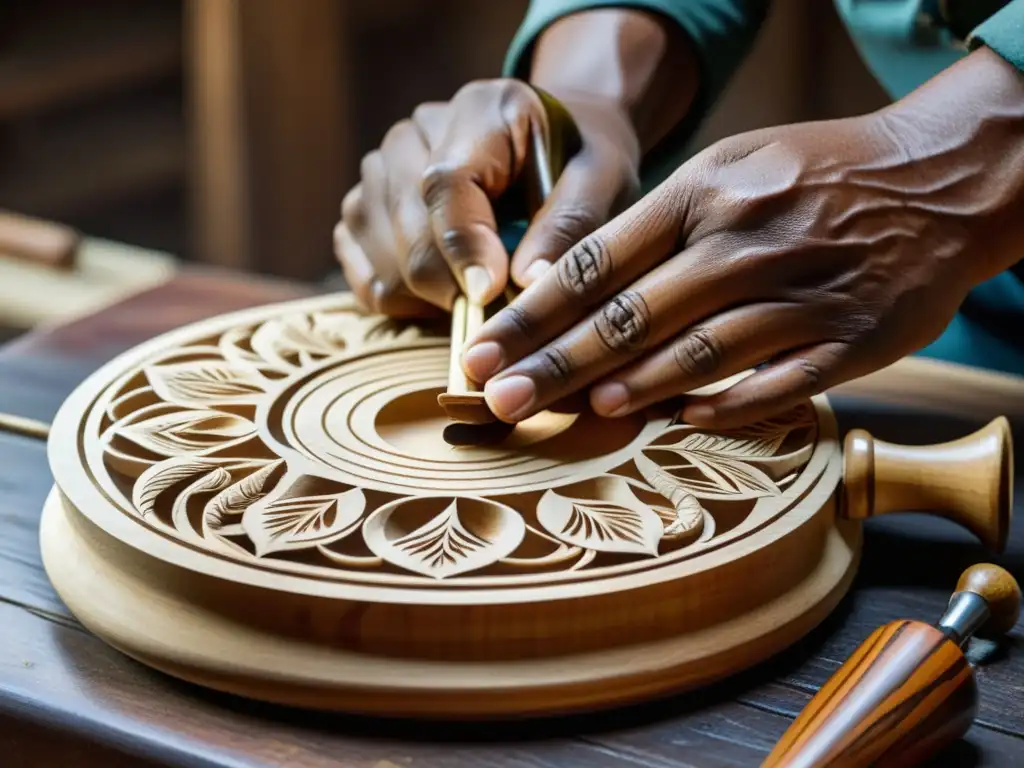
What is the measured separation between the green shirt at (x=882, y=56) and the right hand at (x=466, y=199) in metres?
0.20

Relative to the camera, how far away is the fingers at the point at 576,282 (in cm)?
105

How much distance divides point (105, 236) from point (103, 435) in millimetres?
2724

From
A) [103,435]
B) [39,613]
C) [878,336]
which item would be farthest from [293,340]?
[878,336]

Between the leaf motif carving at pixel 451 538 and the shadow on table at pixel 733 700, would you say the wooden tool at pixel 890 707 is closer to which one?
the shadow on table at pixel 733 700

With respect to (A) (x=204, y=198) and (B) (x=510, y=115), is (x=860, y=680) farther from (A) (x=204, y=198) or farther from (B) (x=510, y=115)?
(A) (x=204, y=198)

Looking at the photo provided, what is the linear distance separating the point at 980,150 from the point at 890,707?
0.59 metres

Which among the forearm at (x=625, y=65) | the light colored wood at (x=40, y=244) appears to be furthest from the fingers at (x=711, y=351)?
the light colored wood at (x=40, y=244)

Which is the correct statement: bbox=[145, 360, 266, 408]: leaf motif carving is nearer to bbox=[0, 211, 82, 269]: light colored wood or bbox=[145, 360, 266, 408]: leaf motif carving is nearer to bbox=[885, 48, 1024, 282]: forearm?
bbox=[885, 48, 1024, 282]: forearm

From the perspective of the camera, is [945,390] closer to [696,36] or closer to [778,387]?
[778,387]

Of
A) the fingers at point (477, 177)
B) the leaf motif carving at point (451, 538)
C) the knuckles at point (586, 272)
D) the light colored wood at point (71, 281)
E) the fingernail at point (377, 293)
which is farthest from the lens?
the light colored wood at point (71, 281)

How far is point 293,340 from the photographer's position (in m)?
1.27

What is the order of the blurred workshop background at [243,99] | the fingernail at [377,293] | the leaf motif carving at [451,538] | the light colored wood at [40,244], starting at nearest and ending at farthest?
the leaf motif carving at [451,538], the fingernail at [377,293], the light colored wood at [40,244], the blurred workshop background at [243,99]

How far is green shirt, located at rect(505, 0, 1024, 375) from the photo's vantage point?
1.48m

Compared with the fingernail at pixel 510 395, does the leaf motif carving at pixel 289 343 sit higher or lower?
lower
